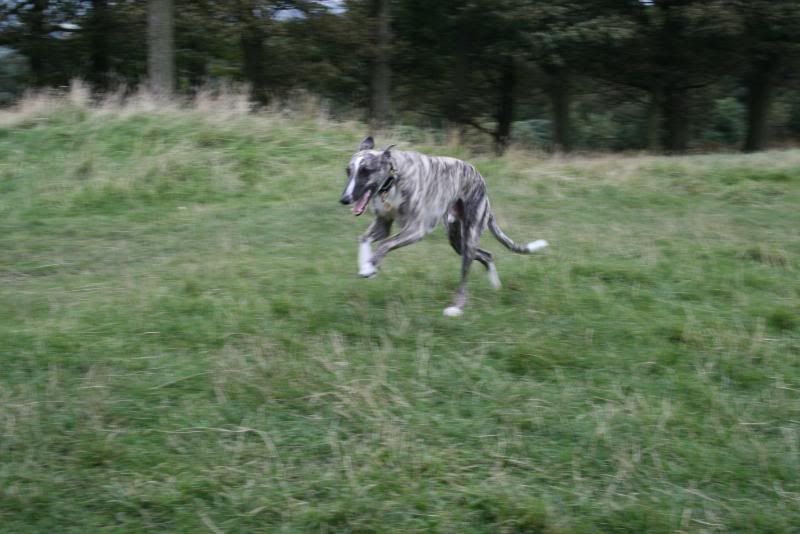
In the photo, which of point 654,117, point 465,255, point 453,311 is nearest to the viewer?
point 453,311

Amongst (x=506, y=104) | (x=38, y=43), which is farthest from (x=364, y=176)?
(x=506, y=104)

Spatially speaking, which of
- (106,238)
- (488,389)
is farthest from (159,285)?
(488,389)

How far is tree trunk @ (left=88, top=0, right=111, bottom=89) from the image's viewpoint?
2655cm

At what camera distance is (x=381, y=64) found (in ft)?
83.3

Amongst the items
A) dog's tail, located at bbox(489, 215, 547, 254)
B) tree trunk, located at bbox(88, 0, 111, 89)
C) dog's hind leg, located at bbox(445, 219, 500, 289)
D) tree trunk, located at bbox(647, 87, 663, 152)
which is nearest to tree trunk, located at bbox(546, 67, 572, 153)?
tree trunk, located at bbox(647, 87, 663, 152)

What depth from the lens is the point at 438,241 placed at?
10.8m

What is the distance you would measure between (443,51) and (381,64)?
4.75 metres

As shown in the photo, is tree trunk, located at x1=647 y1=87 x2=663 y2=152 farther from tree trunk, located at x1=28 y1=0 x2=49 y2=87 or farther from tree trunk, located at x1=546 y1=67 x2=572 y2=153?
tree trunk, located at x1=28 y1=0 x2=49 y2=87

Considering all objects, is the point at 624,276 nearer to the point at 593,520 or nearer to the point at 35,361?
the point at 593,520

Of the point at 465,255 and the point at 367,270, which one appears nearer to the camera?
the point at 367,270

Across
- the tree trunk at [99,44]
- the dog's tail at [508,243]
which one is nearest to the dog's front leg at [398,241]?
the dog's tail at [508,243]

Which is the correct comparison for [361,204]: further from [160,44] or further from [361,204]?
[160,44]

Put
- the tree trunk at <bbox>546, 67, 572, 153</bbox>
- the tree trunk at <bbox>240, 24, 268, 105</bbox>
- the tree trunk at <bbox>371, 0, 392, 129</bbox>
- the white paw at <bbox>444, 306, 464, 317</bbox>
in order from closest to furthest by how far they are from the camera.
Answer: the white paw at <bbox>444, 306, 464, 317</bbox>, the tree trunk at <bbox>371, 0, 392, 129</bbox>, the tree trunk at <bbox>240, 24, 268, 105</bbox>, the tree trunk at <bbox>546, 67, 572, 153</bbox>

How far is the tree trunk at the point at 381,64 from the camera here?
25.0m
